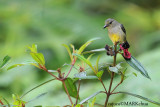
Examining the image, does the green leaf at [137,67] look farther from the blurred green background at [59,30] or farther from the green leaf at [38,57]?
the blurred green background at [59,30]

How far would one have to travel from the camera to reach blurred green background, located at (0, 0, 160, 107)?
2627 millimetres

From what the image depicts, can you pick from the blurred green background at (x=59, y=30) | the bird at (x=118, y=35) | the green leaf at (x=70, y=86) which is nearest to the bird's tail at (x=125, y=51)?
the bird at (x=118, y=35)

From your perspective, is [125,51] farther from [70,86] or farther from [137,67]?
[70,86]

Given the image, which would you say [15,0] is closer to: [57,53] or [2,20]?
[2,20]

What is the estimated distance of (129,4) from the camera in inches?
159

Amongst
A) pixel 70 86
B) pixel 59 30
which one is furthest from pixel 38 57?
pixel 59 30

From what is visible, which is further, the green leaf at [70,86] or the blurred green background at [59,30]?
the blurred green background at [59,30]

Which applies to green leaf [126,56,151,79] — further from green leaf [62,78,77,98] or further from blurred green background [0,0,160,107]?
blurred green background [0,0,160,107]

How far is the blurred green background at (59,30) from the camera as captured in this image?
2627 mm

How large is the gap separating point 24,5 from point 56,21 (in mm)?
477

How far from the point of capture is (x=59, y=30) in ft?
A: 11.3

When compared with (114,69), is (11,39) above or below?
above

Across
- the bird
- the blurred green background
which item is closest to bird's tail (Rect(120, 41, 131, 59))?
the bird

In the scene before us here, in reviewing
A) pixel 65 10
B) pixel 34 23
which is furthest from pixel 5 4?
pixel 65 10
